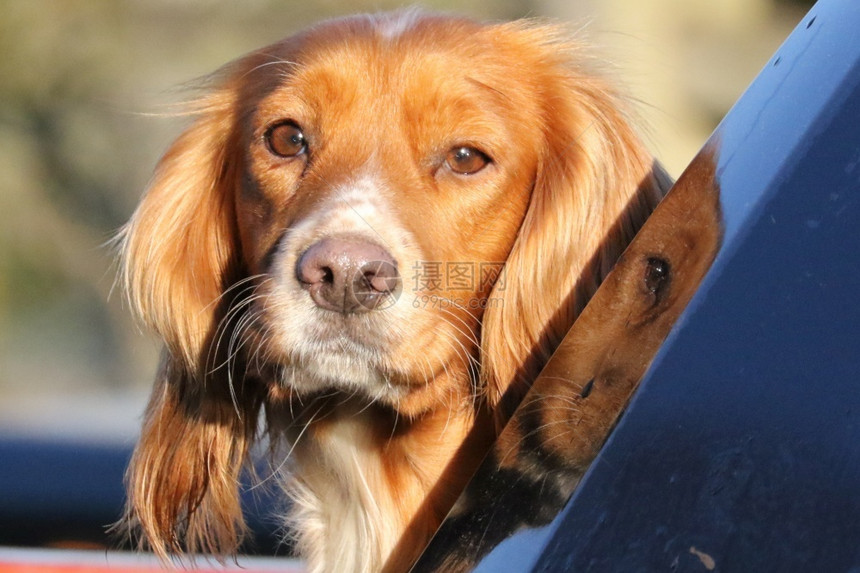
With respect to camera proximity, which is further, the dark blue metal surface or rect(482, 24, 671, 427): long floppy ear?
rect(482, 24, 671, 427): long floppy ear

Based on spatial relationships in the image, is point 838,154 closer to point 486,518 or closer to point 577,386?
point 577,386

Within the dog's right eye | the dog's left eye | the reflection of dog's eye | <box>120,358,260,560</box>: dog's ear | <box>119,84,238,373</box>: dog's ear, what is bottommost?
<box>120,358,260,560</box>: dog's ear

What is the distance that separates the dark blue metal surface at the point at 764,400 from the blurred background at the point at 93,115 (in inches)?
347

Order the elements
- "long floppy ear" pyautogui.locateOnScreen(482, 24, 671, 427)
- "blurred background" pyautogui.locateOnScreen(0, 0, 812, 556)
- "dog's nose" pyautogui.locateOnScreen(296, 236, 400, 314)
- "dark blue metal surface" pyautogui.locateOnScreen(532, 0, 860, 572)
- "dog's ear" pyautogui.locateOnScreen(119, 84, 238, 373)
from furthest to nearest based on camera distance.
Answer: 1. "blurred background" pyautogui.locateOnScreen(0, 0, 812, 556)
2. "dog's ear" pyautogui.locateOnScreen(119, 84, 238, 373)
3. "long floppy ear" pyautogui.locateOnScreen(482, 24, 671, 427)
4. "dog's nose" pyautogui.locateOnScreen(296, 236, 400, 314)
5. "dark blue metal surface" pyautogui.locateOnScreen(532, 0, 860, 572)

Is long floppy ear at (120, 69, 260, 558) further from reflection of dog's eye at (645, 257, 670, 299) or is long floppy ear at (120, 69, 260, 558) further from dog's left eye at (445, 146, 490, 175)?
reflection of dog's eye at (645, 257, 670, 299)

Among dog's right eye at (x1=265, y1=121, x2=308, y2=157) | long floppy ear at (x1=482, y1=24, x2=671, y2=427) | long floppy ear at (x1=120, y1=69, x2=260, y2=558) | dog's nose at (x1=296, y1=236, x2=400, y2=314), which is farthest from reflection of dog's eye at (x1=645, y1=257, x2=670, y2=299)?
long floppy ear at (x1=120, y1=69, x2=260, y2=558)

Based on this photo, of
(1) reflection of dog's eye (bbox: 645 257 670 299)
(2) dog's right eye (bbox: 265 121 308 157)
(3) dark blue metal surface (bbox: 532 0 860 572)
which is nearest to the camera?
(3) dark blue metal surface (bbox: 532 0 860 572)

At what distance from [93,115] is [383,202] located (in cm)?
914

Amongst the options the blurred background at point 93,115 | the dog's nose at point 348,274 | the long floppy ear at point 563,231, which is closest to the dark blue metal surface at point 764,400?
the dog's nose at point 348,274

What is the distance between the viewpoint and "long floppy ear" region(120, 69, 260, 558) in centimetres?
269

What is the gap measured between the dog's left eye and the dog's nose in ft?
1.30

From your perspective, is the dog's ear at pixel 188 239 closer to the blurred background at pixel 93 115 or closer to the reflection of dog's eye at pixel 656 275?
the reflection of dog's eye at pixel 656 275

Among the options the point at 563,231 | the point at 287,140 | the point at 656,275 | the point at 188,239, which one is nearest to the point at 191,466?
the point at 188,239

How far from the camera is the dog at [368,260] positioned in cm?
217
